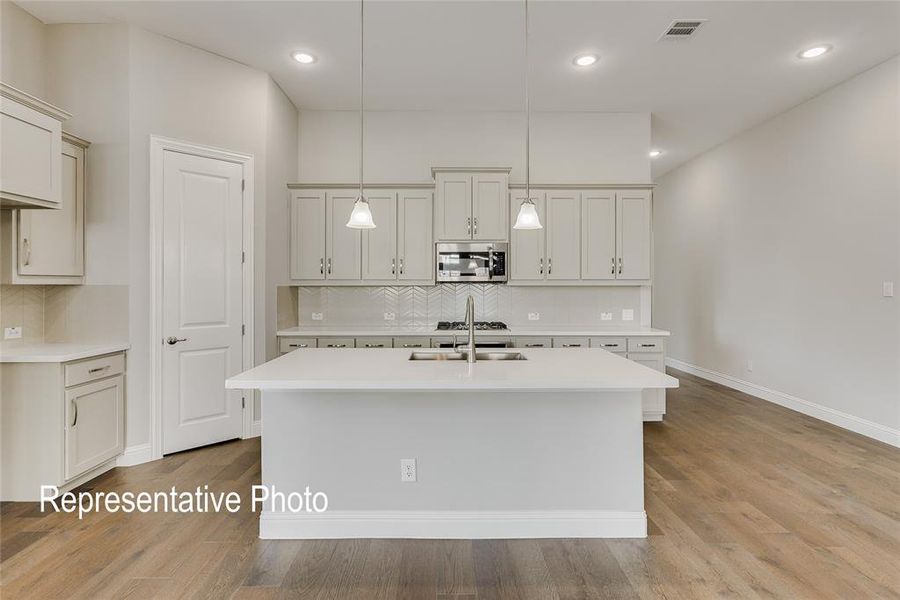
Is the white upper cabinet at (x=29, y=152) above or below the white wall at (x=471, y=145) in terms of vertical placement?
below

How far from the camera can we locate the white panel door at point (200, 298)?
356 centimetres

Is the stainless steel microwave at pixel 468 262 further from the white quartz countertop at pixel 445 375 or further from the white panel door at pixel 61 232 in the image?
the white panel door at pixel 61 232

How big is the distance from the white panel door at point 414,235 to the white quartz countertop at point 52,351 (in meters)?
2.47

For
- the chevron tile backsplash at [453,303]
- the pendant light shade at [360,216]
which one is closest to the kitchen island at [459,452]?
the pendant light shade at [360,216]

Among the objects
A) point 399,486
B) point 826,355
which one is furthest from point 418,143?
point 826,355

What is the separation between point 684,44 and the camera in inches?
Answer: 145

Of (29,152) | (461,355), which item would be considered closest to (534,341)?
(461,355)

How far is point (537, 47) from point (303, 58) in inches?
78.3

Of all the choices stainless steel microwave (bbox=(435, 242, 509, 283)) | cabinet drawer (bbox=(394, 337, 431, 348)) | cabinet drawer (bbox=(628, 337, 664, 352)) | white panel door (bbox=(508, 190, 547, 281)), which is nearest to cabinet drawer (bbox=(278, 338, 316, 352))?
cabinet drawer (bbox=(394, 337, 431, 348))

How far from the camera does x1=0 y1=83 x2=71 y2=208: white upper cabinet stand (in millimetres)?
2568

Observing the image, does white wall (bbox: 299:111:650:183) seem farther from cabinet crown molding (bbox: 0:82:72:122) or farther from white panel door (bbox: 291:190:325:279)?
cabinet crown molding (bbox: 0:82:72:122)

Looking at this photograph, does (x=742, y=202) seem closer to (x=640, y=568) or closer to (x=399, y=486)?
(x=640, y=568)

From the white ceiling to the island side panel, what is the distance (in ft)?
9.04

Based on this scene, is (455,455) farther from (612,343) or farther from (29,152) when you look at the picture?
→ (29,152)
